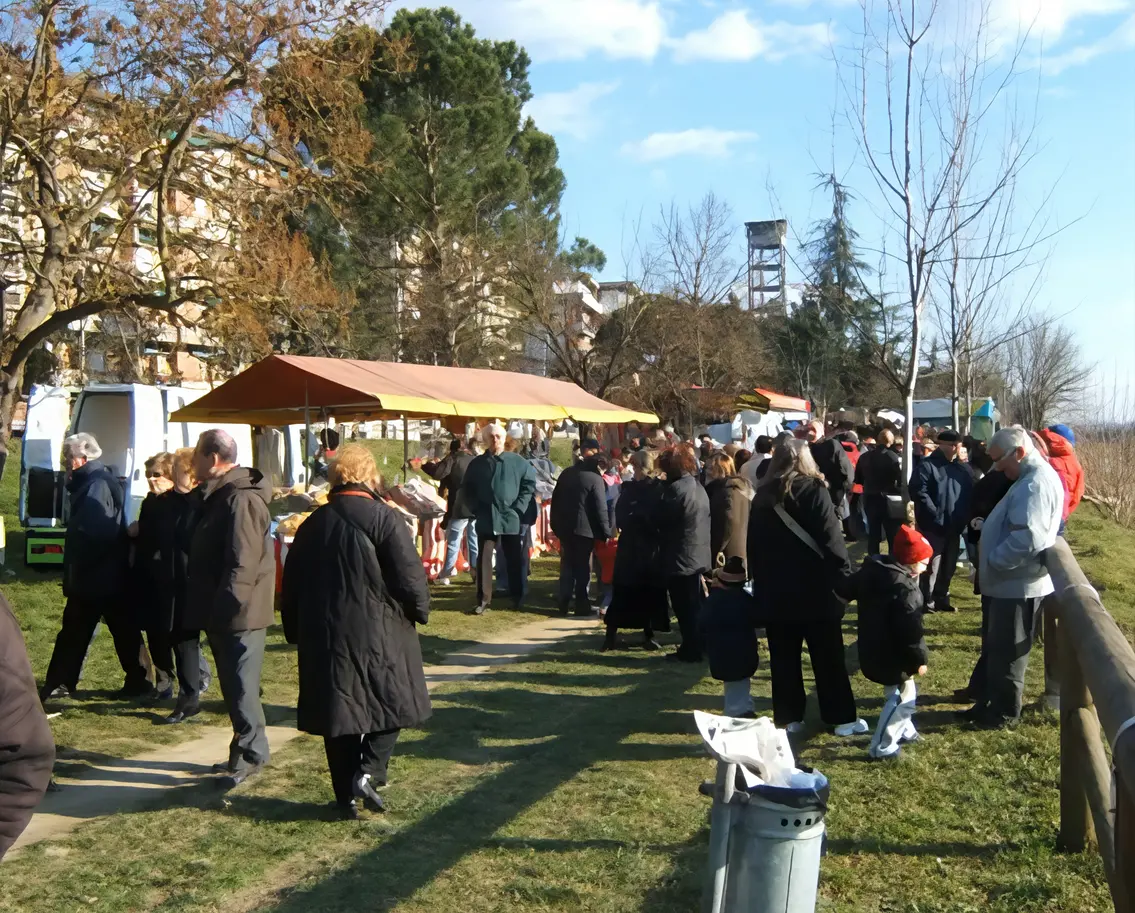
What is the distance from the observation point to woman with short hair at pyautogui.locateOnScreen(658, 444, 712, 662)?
8742 millimetres

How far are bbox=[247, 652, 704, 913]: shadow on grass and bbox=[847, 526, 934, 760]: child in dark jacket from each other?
1.19 m

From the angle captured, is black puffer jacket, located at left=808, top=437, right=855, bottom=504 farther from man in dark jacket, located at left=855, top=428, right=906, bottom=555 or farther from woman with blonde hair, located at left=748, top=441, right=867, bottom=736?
woman with blonde hair, located at left=748, top=441, right=867, bottom=736

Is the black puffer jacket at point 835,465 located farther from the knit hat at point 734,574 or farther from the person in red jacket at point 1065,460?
the knit hat at point 734,574

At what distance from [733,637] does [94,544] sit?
429cm

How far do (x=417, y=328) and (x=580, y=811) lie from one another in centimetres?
2734

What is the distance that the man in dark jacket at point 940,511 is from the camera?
10297mm

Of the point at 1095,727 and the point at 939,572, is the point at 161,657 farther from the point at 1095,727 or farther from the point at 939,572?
the point at 939,572

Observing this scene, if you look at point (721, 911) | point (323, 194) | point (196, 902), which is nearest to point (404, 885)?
point (196, 902)

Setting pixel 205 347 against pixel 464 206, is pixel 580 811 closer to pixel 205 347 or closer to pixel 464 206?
pixel 205 347

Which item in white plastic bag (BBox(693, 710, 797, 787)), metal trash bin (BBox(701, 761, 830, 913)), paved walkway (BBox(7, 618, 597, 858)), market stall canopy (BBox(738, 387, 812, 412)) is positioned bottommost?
paved walkway (BBox(7, 618, 597, 858))

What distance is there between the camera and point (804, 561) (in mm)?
5996

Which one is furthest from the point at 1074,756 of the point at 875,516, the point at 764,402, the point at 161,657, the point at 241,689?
the point at 764,402

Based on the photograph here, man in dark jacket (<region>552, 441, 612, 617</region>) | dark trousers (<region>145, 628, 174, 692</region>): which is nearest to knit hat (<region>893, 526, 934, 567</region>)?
dark trousers (<region>145, 628, 174, 692</region>)

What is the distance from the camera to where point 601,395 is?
30.6 meters
